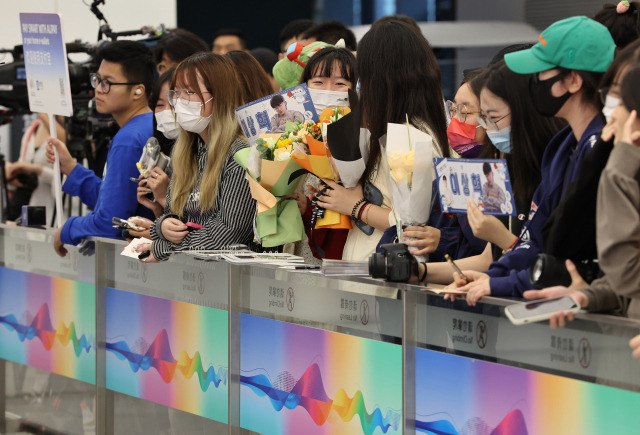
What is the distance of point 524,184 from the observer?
9.41 ft

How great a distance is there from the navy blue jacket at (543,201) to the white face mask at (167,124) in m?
2.00

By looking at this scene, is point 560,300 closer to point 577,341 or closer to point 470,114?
point 577,341

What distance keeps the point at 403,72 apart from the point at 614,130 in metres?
1.15

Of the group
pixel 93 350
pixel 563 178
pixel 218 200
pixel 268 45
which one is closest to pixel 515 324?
pixel 563 178

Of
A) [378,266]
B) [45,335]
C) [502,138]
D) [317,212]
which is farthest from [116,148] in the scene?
[502,138]

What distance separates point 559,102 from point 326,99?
1.27 meters

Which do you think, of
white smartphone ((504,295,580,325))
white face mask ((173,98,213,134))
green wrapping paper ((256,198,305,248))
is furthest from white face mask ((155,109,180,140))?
white smartphone ((504,295,580,325))

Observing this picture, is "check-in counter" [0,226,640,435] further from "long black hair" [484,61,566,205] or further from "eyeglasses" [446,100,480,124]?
"eyeglasses" [446,100,480,124]

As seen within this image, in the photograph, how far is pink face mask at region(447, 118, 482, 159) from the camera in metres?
3.30

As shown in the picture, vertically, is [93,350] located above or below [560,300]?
below

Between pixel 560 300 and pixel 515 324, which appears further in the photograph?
pixel 515 324

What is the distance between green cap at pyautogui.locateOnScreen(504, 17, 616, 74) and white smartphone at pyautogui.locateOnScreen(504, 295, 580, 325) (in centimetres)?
62

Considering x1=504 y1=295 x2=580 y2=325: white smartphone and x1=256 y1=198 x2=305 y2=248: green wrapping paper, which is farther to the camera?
x1=256 y1=198 x2=305 y2=248: green wrapping paper

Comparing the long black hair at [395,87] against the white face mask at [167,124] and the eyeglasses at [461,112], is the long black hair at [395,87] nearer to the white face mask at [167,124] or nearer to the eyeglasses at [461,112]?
the eyeglasses at [461,112]
